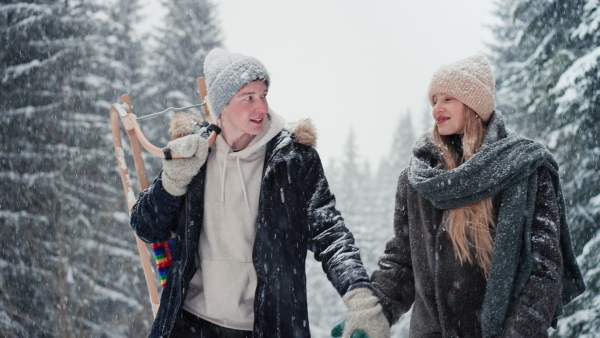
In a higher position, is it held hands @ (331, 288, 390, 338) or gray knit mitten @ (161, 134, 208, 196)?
gray knit mitten @ (161, 134, 208, 196)

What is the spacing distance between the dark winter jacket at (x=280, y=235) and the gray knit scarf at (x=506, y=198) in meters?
0.59

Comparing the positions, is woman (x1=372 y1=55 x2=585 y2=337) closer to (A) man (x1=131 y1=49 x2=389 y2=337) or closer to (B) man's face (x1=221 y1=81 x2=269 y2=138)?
(A) man (x1=131 y1=49 x2=389 y2=337)

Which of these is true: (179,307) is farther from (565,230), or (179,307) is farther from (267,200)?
(565,230)

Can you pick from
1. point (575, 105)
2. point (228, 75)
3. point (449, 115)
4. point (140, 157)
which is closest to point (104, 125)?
point (575, 105)

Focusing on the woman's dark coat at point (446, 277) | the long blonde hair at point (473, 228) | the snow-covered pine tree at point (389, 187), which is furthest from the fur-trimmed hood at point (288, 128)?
the snow-covered pine tree at point (389, 187)

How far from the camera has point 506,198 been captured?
2602mm

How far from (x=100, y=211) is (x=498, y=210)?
15.6 m

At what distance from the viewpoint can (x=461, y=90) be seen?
2893 millimetres

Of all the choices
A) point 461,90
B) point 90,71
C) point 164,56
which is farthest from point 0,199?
point 461,90

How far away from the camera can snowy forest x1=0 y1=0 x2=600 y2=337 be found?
8906mm

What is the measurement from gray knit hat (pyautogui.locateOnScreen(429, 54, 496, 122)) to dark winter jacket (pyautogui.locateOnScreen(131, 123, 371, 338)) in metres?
0.83

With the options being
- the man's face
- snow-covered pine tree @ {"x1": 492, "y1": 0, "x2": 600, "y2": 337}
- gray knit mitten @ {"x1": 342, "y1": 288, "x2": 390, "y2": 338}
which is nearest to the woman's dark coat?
gray knit mitten @ {"x1": 342, "y1": 288, "x2": 390, "y2": 338}

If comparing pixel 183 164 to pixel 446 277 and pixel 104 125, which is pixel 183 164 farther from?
pixel 104 125

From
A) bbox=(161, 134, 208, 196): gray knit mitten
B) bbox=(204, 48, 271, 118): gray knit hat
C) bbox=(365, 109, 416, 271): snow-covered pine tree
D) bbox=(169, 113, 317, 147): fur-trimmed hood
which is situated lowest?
bbox=(365, 109, 416, 271): snow-covered pine tree
